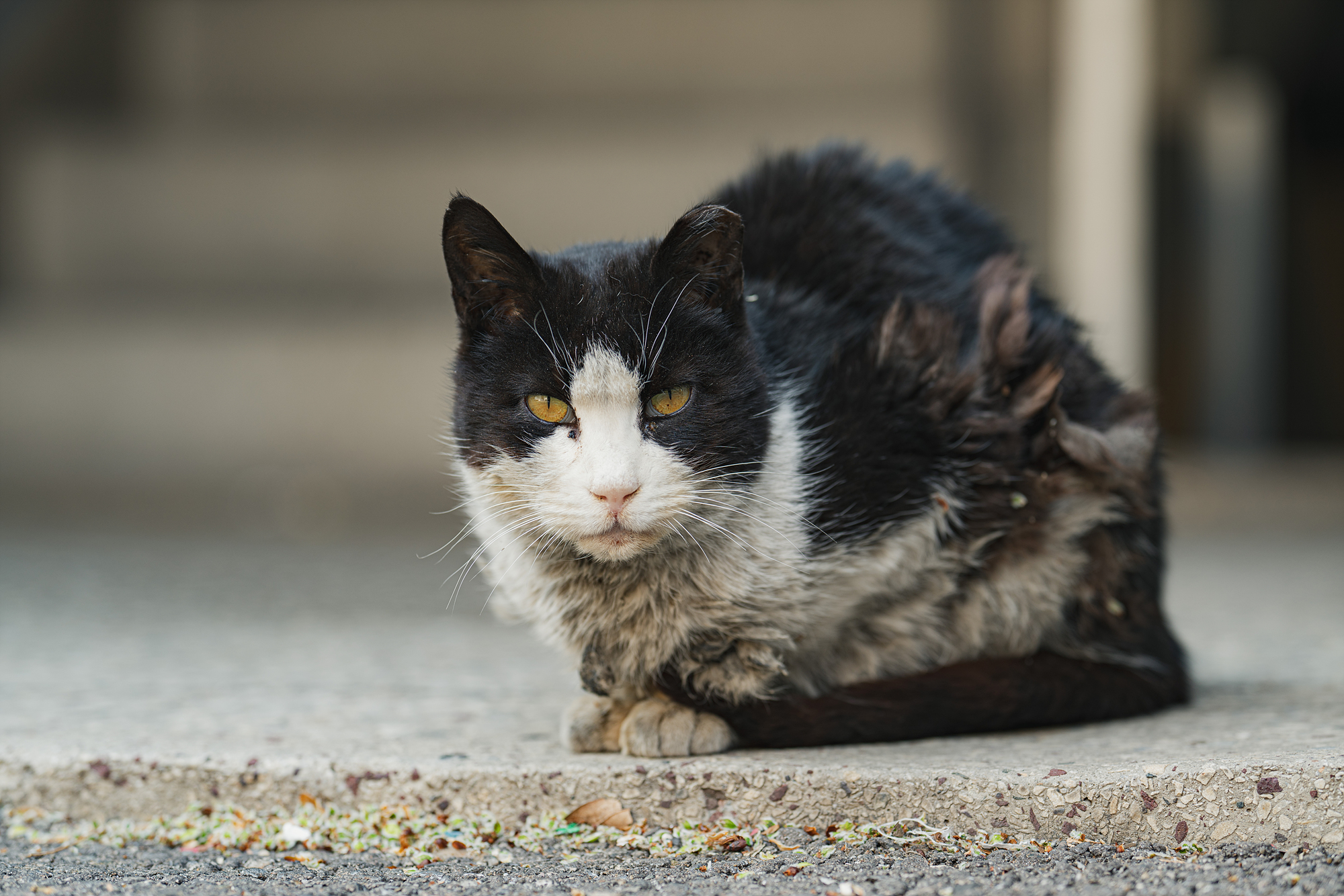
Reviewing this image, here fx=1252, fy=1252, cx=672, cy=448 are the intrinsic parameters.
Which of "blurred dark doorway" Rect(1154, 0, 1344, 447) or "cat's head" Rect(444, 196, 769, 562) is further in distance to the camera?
"blurred dark doorway" Rect(1154, 0, 1344, 447)

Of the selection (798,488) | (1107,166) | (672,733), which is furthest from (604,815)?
(1107,166)

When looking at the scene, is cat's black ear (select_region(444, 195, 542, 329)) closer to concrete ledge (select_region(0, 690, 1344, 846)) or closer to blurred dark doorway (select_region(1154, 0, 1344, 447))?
concrete ledge (select_region(0, 690, 1344, 846))

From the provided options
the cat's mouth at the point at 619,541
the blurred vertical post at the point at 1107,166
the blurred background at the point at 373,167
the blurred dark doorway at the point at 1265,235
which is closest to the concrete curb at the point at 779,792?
the cat's mouth at the point at 619,541

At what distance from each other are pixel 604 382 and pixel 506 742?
67 cm

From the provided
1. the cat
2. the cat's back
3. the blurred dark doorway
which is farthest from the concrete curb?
the blurred dark doorway

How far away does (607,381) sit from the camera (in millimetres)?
1813

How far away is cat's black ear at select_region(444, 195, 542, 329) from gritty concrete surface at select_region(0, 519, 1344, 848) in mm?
700

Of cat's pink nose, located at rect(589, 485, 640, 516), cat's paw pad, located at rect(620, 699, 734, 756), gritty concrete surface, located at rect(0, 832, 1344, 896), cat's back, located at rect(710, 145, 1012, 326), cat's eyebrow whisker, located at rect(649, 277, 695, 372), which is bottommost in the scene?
gritty concrete surface, located at rect(0, 832, 1344, 896)

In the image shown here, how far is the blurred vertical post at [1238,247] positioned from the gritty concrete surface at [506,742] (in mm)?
7036

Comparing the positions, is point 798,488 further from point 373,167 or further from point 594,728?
point 373,167

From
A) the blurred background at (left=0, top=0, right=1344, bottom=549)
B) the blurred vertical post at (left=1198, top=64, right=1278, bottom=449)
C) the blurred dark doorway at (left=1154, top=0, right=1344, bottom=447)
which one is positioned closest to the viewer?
the blurred background at (left=0, top=0, right=1344, bottom=549)

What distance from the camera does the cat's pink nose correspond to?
5.67 feet

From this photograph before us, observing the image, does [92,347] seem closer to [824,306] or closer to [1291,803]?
[824,306]

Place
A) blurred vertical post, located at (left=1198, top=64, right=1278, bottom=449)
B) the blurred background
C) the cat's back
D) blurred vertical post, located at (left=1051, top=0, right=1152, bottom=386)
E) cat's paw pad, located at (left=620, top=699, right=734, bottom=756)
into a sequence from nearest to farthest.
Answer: cat's paw pad, located at (left=620, top=699, right=734, bottom=756)
the cat's back
blurred vertical post, located at (left=1051, top=0, right=1152, bottom=386)
the blurred background
blurred vertical post, located at (left=1198, top=64, right=1278, bottom=449)
